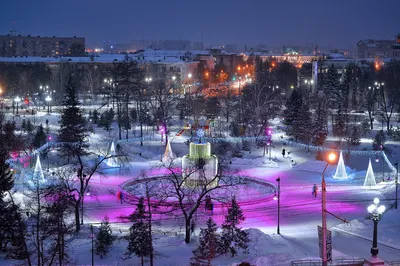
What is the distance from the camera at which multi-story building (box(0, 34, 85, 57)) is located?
12988 centimetres

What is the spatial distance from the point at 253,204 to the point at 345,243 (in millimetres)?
6824

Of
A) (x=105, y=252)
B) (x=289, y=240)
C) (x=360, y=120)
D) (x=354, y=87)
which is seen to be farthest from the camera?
(x=354, y=87)

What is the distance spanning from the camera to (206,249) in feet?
64.3

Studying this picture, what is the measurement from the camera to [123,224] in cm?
2466

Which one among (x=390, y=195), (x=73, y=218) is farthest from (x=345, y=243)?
(x=73, y=218)

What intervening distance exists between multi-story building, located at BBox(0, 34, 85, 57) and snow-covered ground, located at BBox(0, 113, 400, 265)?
96368mm

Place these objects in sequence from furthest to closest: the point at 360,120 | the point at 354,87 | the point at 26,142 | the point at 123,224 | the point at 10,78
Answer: the point at 10,78
the point at 354,87
the point at 360,120
the point at 26,142
the point at 123,224

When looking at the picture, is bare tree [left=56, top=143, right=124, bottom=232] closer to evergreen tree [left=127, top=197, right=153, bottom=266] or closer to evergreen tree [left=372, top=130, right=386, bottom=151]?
evergreen tree [left=127, top=197, right=153, bottom=266]

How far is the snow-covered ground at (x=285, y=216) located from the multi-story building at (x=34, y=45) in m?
96.4

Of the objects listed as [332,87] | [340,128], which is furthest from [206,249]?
[332,87]

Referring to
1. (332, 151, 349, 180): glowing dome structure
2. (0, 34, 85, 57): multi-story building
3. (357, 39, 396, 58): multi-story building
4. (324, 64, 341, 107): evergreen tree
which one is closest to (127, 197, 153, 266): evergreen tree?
(332, 151, 349, 180): glowing dome structure

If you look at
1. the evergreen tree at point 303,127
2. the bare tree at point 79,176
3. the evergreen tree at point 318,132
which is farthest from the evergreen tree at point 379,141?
the bare tree at point 79,176

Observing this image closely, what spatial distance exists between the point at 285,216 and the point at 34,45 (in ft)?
393

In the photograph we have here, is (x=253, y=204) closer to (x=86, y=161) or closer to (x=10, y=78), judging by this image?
(x=86, y=161)
